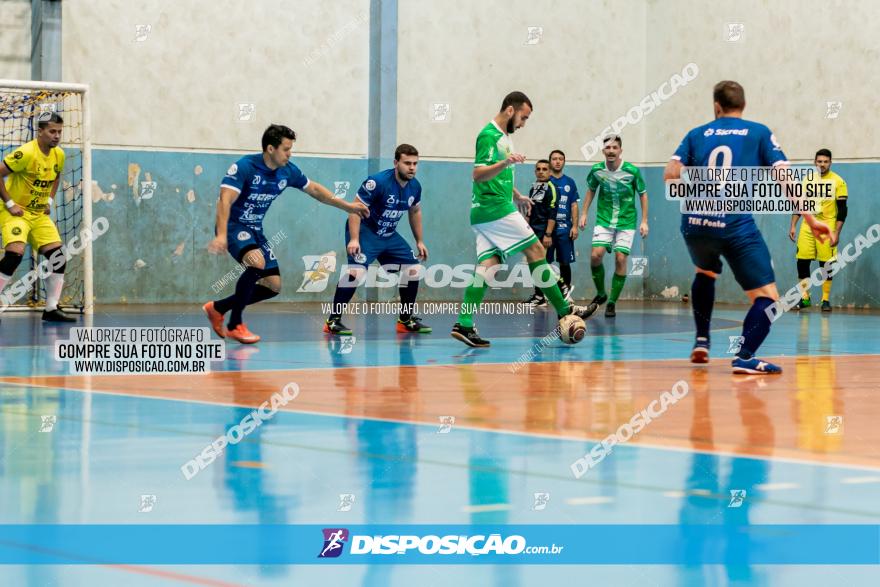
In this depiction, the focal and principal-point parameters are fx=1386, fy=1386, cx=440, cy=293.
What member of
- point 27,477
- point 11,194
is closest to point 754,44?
point 11,194

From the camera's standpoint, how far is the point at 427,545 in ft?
13.5

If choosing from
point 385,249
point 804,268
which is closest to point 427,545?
point 385,249

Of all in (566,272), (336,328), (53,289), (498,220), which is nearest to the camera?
(498,220)

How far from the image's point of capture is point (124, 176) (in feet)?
66.8

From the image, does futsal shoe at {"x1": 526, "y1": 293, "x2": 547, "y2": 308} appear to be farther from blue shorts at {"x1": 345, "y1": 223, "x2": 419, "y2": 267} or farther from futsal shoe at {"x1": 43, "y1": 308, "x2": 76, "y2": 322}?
futsal shoe at {"x1": 43, "y1": 308, "x2": 76, "y2": 322}

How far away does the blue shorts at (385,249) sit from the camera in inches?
567

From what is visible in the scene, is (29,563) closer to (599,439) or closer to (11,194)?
(599,439)

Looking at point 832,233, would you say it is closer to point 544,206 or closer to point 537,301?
point 544,206

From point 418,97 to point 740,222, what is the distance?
42.5 ft

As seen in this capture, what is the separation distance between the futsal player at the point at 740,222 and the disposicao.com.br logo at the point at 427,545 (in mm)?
5910

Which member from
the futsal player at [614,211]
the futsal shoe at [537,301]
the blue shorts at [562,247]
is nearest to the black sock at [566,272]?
the blue shorts at [562,247]

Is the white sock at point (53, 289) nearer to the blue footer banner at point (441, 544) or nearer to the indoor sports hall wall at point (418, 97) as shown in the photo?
the indoor sports hall wall at point (418, 97)

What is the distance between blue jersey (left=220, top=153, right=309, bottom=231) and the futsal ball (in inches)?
114

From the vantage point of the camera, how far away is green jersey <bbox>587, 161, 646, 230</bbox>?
17703 mm
